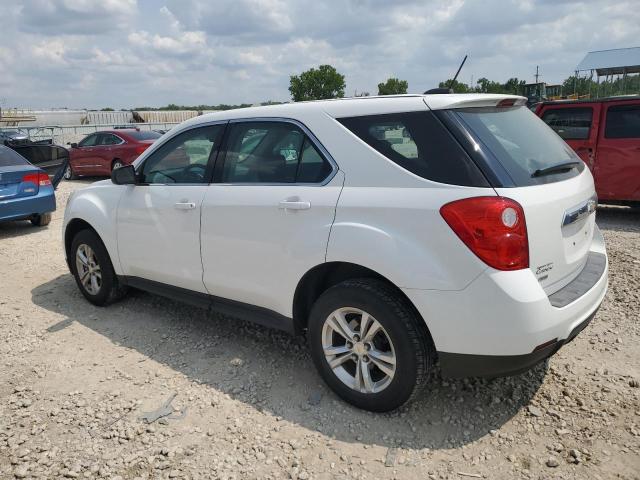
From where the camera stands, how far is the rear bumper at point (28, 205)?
8219 mm

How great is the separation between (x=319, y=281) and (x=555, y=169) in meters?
1.51

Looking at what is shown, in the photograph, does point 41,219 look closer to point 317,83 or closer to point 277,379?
point 277,379

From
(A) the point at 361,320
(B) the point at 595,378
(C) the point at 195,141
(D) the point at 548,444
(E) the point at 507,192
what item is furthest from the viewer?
(C) the point at 195,141

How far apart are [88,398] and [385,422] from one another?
6.33 feet

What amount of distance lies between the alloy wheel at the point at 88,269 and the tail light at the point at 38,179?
171 inches

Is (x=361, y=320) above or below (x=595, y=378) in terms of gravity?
above

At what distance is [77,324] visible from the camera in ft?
15.3

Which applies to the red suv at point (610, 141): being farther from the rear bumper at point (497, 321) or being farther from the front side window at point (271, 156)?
the front side window at point (271, 156)

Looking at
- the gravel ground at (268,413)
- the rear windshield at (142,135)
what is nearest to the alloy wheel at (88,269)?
the gravel ground at (268,413)

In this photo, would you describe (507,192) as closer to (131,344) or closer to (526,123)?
(526,123)

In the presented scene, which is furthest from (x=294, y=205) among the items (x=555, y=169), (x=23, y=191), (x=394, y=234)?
(x=23, y=191)

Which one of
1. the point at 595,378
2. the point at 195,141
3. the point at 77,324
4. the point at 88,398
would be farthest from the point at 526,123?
the point at 77,324

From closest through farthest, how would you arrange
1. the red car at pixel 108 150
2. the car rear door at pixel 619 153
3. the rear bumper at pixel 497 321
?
the rear bumper at pixel 497 321
the car rear door at pixel 619 153
the red car at pixel 108 150

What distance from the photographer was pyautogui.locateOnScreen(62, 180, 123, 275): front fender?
4.59 metres
